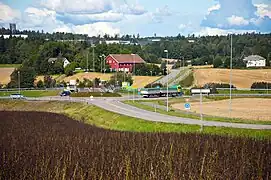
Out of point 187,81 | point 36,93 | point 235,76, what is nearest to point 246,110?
point 36,93

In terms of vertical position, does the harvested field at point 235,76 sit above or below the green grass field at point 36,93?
above

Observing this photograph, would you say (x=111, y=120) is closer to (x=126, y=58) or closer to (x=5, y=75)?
(x=5, y=75)

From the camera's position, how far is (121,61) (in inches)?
6398

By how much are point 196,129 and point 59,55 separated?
129 metres

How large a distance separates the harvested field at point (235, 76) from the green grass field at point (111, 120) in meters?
48.3

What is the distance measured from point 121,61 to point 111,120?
102 m

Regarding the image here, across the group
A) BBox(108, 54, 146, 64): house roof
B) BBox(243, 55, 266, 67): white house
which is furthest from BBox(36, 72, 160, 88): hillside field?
BBox(243, 55, 266, 67): white house

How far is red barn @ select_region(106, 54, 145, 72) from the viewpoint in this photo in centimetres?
16175

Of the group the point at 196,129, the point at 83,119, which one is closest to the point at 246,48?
the point at 83,119

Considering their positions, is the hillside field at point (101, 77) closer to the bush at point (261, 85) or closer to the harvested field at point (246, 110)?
the bush at point (261, 85)

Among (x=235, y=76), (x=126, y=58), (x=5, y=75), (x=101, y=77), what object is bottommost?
(x=101, y=77)

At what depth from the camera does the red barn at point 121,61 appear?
531 feet

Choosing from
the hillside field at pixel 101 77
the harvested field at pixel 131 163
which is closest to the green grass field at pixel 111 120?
the harvested field at pixel 131 163

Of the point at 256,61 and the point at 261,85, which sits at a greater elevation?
the point at 256,61
